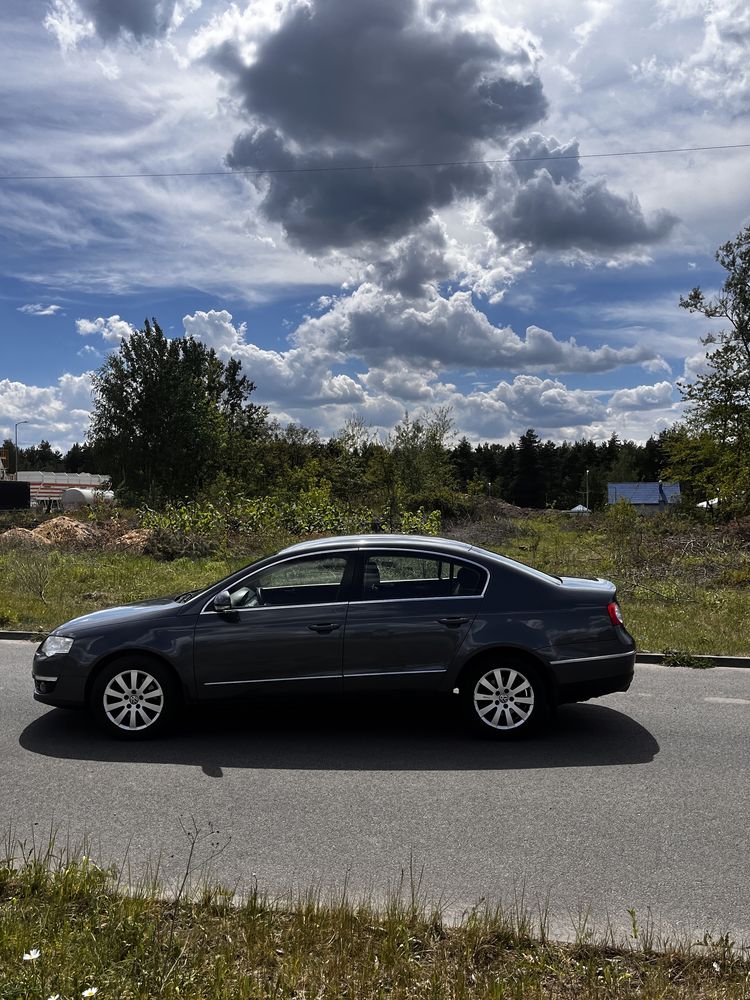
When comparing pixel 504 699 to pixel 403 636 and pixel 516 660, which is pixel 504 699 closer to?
pixel 516 660

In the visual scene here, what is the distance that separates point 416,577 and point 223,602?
4.88 ft

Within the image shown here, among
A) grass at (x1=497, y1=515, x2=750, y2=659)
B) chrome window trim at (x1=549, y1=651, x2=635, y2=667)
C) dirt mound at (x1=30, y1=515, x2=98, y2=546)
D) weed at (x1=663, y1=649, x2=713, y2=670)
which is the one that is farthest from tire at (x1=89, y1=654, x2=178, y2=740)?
dirt mound at (x1=30, y1=515, x2=98, y2=546)

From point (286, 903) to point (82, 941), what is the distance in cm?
86

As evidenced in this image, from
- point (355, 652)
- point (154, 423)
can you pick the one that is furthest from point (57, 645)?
point (154, 423)

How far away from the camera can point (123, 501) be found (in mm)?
37688

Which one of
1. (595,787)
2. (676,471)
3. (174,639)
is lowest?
(595,787)

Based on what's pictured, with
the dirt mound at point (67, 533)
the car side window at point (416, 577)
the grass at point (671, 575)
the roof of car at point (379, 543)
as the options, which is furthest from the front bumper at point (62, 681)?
the dirt mound at point (67, 533)

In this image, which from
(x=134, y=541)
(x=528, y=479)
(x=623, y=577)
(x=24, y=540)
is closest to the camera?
(x=623, y=577)

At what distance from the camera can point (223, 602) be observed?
21.0 ft

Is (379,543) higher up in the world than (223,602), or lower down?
higher up

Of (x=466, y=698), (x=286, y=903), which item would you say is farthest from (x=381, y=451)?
(x=286, y=903)

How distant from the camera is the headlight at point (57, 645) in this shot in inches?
256

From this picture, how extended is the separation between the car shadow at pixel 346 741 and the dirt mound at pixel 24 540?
16.5 meters

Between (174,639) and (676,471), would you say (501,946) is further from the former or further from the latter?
(676,471)
